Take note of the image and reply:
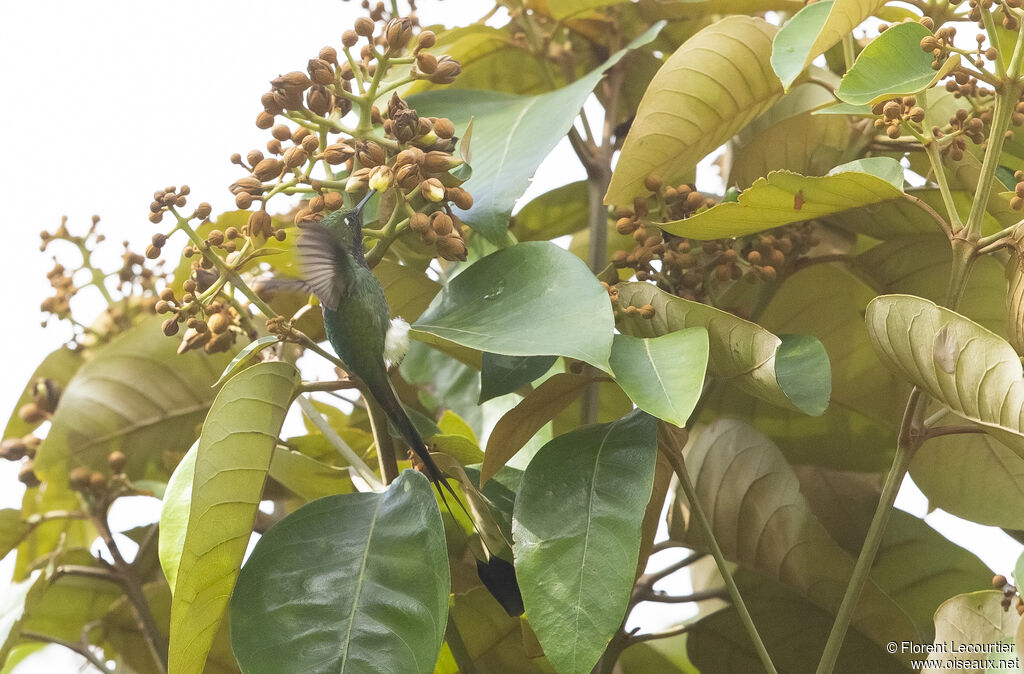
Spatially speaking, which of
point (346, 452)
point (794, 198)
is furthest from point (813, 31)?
point (346, 452)

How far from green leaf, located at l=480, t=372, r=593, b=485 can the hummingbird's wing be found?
0.18m

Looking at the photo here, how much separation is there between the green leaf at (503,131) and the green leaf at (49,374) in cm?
54

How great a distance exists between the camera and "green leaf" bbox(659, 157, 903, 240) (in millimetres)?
679

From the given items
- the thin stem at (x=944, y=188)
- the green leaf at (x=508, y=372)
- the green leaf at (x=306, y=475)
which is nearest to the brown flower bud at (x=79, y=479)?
the green leaf at (x=306, y=475)

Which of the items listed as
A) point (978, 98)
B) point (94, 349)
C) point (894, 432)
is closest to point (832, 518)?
point (894, 432)

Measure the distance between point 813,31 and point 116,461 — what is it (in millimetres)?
750

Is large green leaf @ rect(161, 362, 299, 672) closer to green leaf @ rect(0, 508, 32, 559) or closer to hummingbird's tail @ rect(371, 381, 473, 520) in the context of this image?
hummingbird's tail @ rect(371, 381, 473, 520)

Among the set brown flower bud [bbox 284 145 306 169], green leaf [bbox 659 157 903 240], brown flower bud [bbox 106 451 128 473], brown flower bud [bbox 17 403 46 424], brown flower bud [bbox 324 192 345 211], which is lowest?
brown flower bud [bbox 106 451 128 473]

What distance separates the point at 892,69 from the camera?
26.3 inches

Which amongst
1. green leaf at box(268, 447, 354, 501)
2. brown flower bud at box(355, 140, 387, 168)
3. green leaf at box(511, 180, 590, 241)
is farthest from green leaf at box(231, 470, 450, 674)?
green leaf at box(511, 180, 590, 241)

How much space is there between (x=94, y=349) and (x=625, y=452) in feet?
2.48

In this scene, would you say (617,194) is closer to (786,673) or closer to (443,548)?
(443,548)

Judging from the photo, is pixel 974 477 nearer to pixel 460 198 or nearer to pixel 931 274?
pixel 931 274

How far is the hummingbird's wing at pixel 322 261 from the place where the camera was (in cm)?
73
